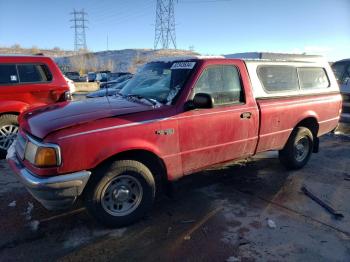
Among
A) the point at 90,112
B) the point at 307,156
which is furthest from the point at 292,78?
the point at 90,112

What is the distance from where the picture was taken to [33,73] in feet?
22.6

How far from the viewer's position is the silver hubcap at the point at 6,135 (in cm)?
646

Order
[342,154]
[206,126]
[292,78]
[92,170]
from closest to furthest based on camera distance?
[92,170] < [206,126] < [292,78] < [342,154]

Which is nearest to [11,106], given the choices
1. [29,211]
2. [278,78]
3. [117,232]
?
[29,211]

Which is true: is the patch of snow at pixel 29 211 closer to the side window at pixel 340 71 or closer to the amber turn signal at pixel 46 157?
the amber turn signal at pixel 46 157

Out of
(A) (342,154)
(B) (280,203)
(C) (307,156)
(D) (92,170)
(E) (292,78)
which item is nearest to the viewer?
(D) (92,170)

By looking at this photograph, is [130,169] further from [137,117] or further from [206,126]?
[206,126]

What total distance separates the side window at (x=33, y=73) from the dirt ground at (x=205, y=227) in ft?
7.32

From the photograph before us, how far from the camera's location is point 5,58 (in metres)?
6.64

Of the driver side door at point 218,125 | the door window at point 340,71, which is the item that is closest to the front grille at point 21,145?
the driver side door at point 218,125

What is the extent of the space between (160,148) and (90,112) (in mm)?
893

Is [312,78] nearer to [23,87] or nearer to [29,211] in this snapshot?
[29,211]

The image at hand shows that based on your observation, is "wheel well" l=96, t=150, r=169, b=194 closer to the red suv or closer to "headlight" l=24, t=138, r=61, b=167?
"headlight" l=24, t=138, r=61, b=167

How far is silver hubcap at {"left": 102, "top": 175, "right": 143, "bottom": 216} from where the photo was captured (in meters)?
3.75
